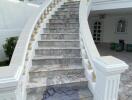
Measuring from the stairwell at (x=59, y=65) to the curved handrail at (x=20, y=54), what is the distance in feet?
1.26

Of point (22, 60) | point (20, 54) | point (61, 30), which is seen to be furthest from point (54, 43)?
point (22, 60)

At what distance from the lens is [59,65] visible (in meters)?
3.54

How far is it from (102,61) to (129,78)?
249 cm

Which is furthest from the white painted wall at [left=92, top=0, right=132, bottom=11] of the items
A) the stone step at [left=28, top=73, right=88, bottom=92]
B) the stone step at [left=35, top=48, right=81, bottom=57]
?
the stone step at [left=28, top=73, right=88, bottom=92]

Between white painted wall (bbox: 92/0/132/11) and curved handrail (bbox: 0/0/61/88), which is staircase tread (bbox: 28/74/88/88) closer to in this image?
curved handrail (bbox: 0/0/61/88)

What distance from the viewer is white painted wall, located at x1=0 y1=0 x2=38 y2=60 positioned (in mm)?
4699

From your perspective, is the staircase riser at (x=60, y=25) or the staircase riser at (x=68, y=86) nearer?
the staircase riser at (x=68, y=86)

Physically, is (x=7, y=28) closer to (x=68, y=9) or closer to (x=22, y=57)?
(x=68, y=9)

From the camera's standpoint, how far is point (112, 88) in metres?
2.04

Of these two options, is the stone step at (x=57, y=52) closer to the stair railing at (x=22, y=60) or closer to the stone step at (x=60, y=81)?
the stair railing at (x=22, y=60)

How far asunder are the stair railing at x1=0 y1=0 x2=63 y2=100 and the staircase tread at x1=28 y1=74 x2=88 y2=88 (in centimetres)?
18

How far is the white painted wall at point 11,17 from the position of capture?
4699 mm

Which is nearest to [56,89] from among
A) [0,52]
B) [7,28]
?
[0,52]

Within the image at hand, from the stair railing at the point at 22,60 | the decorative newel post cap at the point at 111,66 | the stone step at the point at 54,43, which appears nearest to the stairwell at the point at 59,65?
the stone step at the point at 54,43
